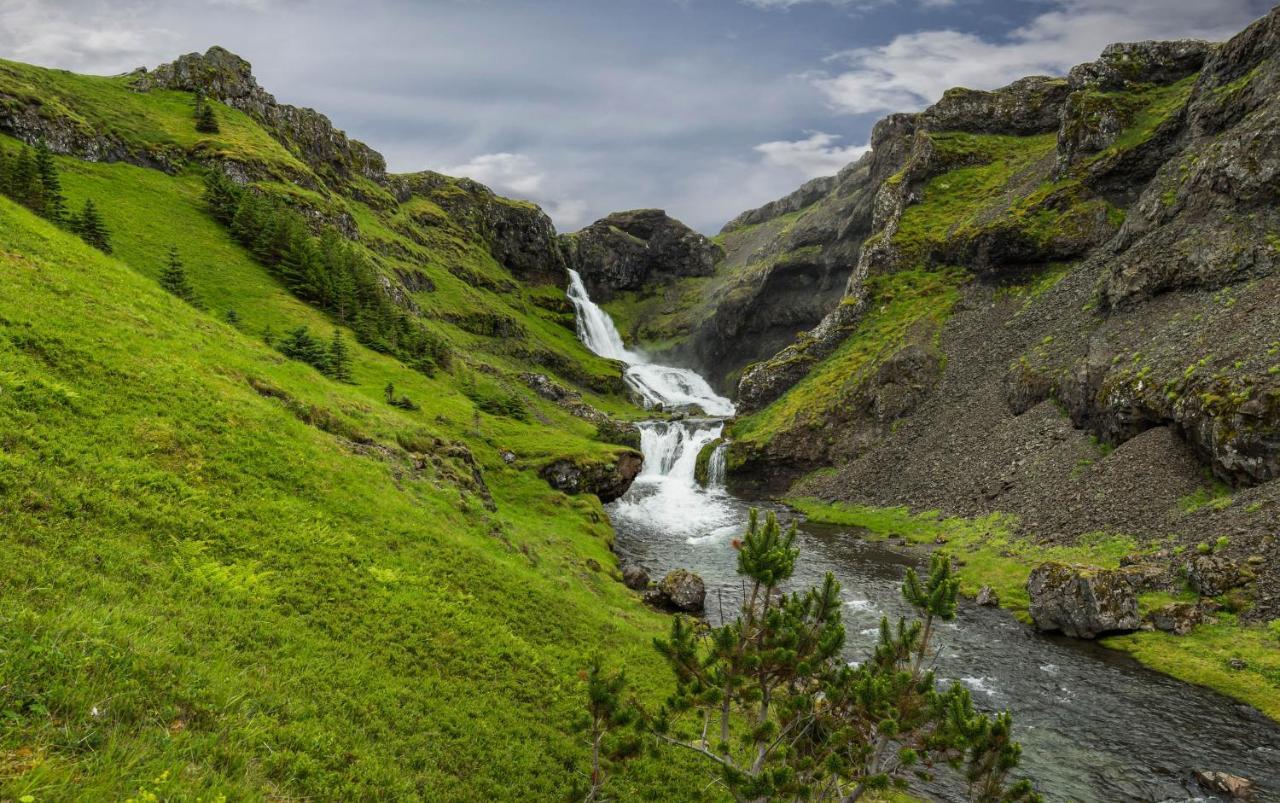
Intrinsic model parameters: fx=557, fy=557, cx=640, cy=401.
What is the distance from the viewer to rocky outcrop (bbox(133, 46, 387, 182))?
347 feet

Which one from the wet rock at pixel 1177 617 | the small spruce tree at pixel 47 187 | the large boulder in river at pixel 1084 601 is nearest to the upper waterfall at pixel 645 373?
the large boulder in river at pixel 1084 601

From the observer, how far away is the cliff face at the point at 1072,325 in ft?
121

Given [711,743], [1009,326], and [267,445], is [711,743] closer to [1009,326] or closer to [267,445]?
[267,445]

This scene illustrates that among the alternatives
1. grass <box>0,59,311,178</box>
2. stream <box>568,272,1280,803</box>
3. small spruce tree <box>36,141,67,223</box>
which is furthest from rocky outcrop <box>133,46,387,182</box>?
stream <box>568,272,1280,803</box>

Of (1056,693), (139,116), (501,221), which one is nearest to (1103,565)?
(1056,693)

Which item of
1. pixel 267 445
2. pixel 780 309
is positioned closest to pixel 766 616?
pixel 267 445

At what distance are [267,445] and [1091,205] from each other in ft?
300

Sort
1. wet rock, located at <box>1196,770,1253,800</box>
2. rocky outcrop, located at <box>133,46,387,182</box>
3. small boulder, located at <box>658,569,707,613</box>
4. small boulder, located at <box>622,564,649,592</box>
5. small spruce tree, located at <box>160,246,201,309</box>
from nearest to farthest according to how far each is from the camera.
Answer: wet rock, located at <box>1196,770,1253,800</box> → small boulder, located at <box>658,569,707,613</box> → small boulder, located at <box>622,564,649,592</box> → small spruce tree, located at <box>160,246,201,309</box> → rocky outcrop, located at <box>133,46,387,182</box>

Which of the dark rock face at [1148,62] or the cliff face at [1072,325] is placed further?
the dark rock face at [1148,62]

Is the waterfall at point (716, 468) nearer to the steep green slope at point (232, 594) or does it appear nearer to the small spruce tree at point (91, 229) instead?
the steep green slope at point (232, 594)

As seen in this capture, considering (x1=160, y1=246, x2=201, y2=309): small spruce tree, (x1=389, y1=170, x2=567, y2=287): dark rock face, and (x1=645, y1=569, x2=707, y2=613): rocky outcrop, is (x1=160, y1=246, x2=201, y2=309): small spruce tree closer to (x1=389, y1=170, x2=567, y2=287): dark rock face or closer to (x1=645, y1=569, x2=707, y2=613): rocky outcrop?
(x1=645, y1=569, x2=707, y2=613): rocky outcrop

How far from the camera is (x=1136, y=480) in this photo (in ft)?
125

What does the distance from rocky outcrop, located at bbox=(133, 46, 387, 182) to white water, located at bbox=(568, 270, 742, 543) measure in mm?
84678

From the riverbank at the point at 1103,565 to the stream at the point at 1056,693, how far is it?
0.99 meters
